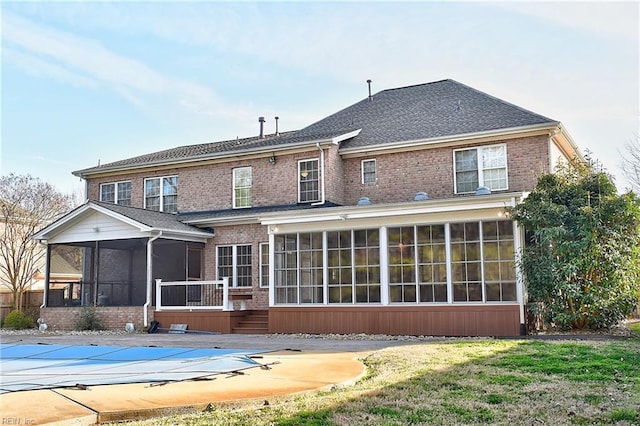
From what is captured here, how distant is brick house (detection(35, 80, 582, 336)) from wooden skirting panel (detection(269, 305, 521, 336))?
0.03 m

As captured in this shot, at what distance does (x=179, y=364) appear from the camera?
1027cm

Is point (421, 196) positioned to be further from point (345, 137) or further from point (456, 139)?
point (345, 137)

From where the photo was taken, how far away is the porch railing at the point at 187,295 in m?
19.7

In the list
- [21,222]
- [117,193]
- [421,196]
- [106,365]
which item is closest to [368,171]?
[421,196]

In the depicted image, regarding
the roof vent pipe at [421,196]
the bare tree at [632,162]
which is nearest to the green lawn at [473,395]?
the roof vent pipe at [421,196]

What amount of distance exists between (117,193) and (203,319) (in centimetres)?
847

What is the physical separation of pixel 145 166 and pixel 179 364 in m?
14.9

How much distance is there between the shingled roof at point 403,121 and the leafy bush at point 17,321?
6137 millimetres

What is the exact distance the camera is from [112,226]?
20.4 meters

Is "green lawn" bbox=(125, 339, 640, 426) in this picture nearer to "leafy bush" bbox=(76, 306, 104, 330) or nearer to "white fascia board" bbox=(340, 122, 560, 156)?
"white fascia board" bbox=(340, 122, 560, 156)

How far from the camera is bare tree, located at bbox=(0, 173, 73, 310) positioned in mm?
27970

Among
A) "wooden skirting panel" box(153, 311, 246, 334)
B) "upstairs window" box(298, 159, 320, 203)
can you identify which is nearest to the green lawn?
"wooden skirting panel" box(153, 311, 246, 334)

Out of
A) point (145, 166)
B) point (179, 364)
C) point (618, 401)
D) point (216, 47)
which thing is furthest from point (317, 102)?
point (618, 401)

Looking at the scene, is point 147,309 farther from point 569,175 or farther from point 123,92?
point 569,175
